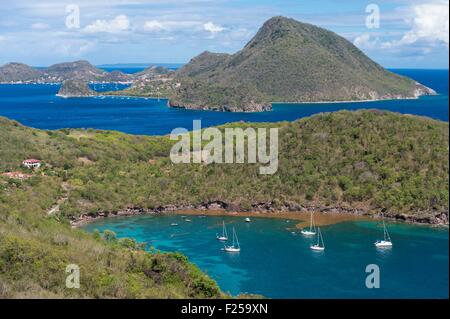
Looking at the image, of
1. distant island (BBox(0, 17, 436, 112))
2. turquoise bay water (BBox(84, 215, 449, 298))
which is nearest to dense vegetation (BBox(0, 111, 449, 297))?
turquoise bay water (BBox(84, 215, 449, 298))

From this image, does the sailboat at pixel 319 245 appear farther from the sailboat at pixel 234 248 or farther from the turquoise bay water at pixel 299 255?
the sailboat at pixel 234 248

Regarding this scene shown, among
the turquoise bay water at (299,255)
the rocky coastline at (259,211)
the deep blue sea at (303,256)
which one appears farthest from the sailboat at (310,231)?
the rocky coastline at (259,211)

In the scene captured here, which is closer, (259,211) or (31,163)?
(259,211)

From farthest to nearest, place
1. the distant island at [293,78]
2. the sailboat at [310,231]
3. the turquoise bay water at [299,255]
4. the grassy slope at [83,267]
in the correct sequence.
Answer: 1. the distant island at [293,78]
2. the sailboat at [310,231]
3. the turquoise bay water at [299,255]
4. the grassy slope at [83,267]

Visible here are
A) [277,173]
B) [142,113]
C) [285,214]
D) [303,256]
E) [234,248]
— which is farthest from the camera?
[142,113]

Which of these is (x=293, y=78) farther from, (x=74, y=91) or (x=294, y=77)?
(x=74, y=91)

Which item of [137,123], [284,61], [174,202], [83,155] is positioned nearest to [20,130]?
[83,155]

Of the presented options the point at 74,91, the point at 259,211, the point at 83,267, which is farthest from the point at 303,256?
the point at 74,91

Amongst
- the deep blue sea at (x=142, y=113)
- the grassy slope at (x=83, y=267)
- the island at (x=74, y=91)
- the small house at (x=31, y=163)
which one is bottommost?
the grassy slope at (x=83, y=267)
